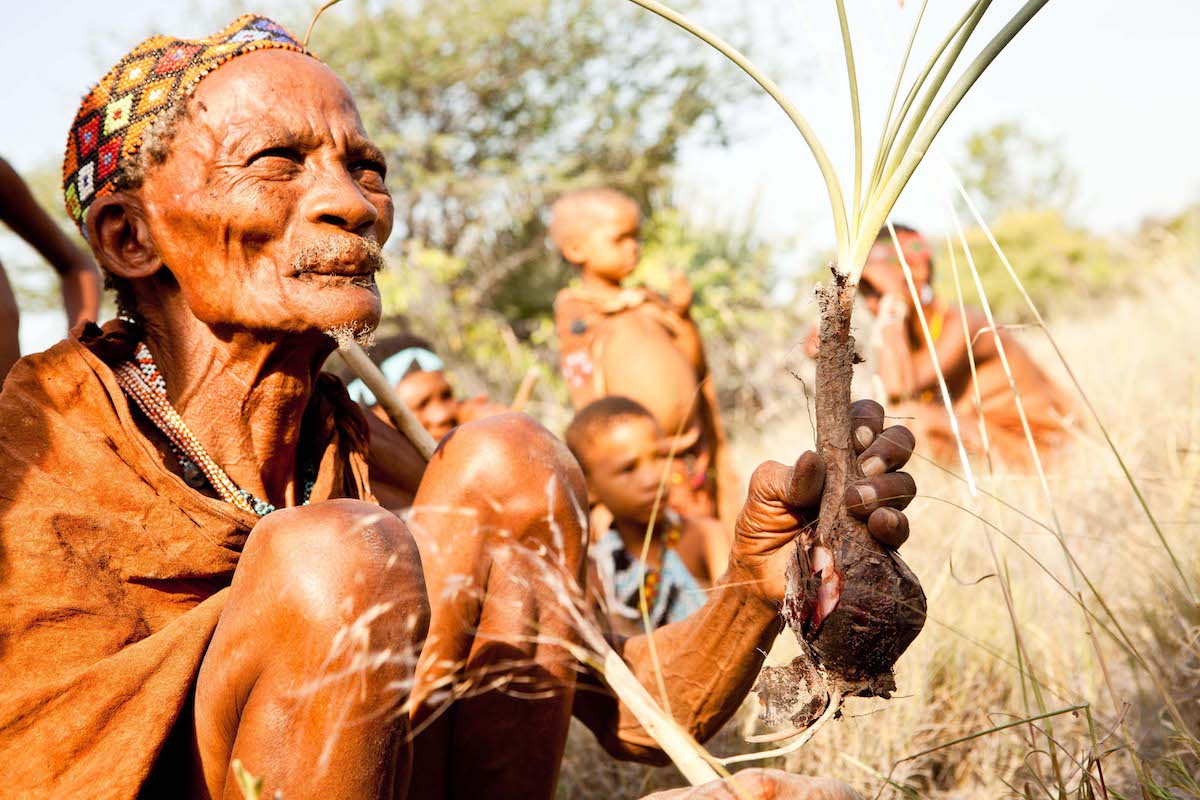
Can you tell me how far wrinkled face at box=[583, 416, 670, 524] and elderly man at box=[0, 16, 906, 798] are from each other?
178 centimetres

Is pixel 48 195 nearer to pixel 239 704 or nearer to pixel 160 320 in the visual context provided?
pixel 160 320

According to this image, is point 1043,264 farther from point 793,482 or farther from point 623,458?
point 793,482

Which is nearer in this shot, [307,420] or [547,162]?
[307,420]

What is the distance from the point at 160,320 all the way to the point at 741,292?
7.81m

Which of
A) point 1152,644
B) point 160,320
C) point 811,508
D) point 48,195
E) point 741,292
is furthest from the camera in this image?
point 48,195

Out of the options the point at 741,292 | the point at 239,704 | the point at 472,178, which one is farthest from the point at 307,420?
the point at 472,178

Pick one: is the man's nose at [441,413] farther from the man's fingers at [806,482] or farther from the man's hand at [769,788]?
the man's hand at [769,788]

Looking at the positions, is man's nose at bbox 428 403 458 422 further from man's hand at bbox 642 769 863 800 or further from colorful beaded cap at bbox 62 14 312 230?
man's hand at bbox 642 769 863 800

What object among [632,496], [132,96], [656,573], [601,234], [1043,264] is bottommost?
[1043,264]

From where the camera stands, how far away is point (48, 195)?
35.6 ft

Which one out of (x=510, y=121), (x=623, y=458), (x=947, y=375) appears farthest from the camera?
(x=510, y=121)

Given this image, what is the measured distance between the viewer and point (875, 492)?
1.50 metres

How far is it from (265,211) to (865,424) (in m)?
1.04

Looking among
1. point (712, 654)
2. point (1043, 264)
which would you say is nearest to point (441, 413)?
point (712, 654)
